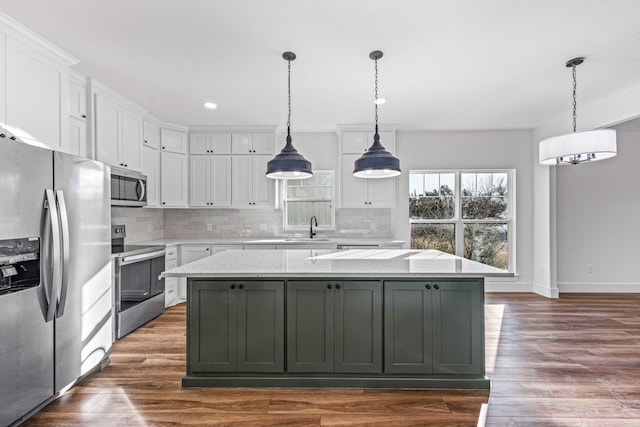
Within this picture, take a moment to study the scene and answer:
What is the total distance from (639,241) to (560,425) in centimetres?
482

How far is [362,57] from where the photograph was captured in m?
2.82

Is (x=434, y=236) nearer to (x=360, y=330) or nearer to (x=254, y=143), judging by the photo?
(x=254, y=143)

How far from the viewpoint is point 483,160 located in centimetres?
523

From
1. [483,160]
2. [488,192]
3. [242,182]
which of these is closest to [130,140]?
[242,182]

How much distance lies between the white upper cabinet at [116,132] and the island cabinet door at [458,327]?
12.0 ft

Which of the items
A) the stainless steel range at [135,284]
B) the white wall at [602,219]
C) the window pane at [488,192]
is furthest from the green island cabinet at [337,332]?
the white wall at [602,219]

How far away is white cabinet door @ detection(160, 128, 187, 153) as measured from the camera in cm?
475

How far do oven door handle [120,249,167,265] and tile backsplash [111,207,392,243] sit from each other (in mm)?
1208

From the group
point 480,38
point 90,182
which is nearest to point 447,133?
point 480,38

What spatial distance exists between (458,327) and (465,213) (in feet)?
11.2

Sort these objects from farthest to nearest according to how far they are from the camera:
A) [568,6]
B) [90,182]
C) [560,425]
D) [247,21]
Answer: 1. [90,182]
2. [247,21]
3. [568,6]
4. [560,425]

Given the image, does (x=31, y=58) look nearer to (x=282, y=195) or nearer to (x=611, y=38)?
(x=282, y=195)

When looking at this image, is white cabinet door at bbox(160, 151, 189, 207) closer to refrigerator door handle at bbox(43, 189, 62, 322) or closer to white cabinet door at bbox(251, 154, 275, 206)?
white cabinet door at bbox(251, 154, 275, 206)

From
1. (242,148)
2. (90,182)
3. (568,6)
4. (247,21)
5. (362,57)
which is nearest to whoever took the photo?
(568,6)
